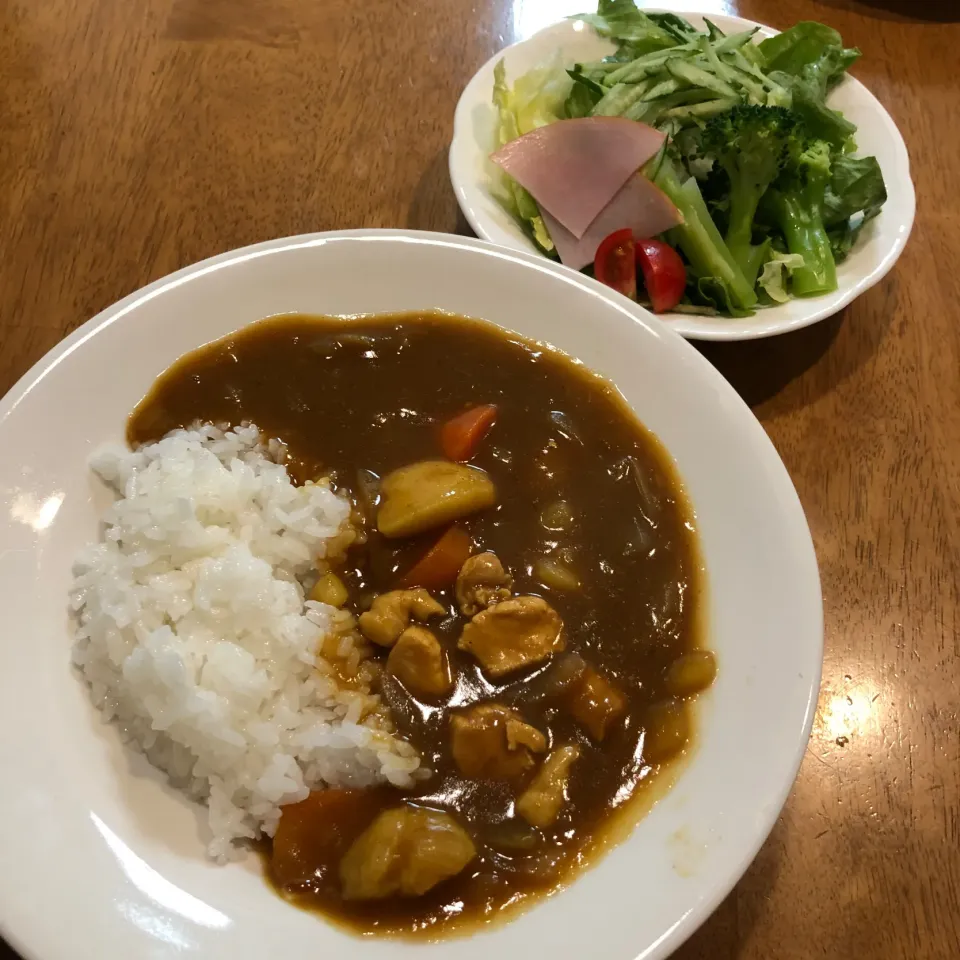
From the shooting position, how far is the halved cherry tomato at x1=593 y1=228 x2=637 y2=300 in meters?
2.78

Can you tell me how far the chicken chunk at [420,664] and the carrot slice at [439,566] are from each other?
14cm

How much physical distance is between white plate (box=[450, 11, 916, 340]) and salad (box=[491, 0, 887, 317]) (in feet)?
0.19

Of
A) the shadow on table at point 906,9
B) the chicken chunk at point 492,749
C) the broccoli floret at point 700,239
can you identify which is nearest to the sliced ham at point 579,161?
the broccoli floret at point 700,239

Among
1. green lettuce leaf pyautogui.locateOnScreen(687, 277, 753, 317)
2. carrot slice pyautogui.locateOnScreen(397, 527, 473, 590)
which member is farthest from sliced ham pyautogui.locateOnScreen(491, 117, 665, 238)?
carrot slice pyautogui.locateOnScreen(397, 527, 473, 590)

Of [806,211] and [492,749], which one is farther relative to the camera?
[806,211]

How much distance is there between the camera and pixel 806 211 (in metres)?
2.97

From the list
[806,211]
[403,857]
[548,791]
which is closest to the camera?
[403,857]

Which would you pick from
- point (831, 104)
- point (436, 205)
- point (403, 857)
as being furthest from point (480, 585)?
point (831, 104)

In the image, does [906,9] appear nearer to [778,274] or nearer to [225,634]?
[778,274]

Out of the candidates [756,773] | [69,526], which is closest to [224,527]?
[69,526]

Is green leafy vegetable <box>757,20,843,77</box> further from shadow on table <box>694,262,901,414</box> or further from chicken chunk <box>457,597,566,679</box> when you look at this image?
chicken chunk <box>457,597,566,679</box>

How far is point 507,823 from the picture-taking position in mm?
1843

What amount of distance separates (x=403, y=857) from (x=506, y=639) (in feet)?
1.82

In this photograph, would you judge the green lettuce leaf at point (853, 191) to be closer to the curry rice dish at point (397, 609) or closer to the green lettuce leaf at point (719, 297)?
the green lettuce leaf at point (719, 297)
